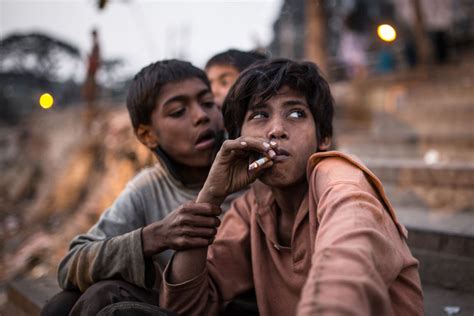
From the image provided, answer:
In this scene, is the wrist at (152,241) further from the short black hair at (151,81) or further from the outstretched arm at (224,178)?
the short black hair at (151,81)

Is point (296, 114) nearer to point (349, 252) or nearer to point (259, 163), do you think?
point (259, 163)

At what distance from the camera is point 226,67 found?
281 centimetres

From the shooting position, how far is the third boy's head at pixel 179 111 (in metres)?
2.04

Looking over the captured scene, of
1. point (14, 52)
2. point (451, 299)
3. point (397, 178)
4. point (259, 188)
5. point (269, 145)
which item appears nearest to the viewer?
point (269, 145)

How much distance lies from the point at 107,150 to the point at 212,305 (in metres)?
9.48

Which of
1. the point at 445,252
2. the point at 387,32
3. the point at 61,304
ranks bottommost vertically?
the point at 445,252

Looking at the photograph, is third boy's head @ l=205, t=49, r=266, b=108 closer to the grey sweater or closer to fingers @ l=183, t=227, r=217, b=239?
the grey sweater

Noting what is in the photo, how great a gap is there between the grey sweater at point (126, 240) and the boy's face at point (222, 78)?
2.86ft

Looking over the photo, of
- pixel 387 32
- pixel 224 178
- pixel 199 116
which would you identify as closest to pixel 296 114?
pixel 224 178

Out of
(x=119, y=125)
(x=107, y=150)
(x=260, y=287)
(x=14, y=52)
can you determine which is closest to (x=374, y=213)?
(x=260, y=287)

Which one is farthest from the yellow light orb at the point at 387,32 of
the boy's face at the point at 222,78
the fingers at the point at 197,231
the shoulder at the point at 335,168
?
the fingers at the point at 197,231

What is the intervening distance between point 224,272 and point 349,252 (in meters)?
0.94

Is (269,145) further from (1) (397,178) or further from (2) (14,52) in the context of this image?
(2) (14,52)

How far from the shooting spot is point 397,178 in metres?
3.78
